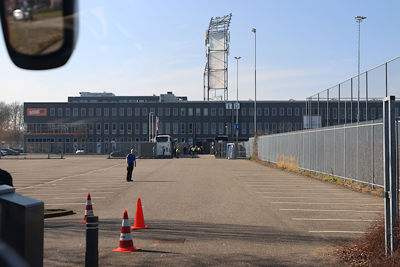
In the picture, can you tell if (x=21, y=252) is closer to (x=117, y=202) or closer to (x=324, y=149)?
(x=117, y=202)

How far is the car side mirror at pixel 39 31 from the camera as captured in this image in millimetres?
2361

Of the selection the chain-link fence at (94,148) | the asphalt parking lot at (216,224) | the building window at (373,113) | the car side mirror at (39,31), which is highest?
the building window at (373,113)

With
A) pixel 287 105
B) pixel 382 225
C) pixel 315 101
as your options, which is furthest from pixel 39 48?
pixel 287 105

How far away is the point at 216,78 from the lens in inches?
3792

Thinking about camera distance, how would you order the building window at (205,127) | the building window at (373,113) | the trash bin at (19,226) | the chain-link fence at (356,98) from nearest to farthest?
the trash bin at (19,226)
the chain-link fence at (356,98)
the building window at (373,113)
the building window at (205,127)

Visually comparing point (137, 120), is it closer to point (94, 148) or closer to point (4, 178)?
point (94, 148)

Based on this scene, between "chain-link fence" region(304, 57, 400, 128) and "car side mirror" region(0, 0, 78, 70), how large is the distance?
13.0 metres

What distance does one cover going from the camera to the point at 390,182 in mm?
6961

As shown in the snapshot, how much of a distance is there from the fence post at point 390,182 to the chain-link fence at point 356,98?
7.45m

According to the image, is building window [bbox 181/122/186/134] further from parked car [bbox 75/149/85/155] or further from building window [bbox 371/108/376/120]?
building window [bbox 371/108/376/120]

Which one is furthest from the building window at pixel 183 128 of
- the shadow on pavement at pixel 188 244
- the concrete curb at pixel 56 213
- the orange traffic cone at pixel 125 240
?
the orange traffic cone at pixel 125 240

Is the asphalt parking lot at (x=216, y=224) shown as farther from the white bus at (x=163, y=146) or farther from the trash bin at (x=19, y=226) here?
the white bus at (x=163, y=146)

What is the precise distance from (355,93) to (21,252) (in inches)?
821

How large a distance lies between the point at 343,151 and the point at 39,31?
73.0ft
